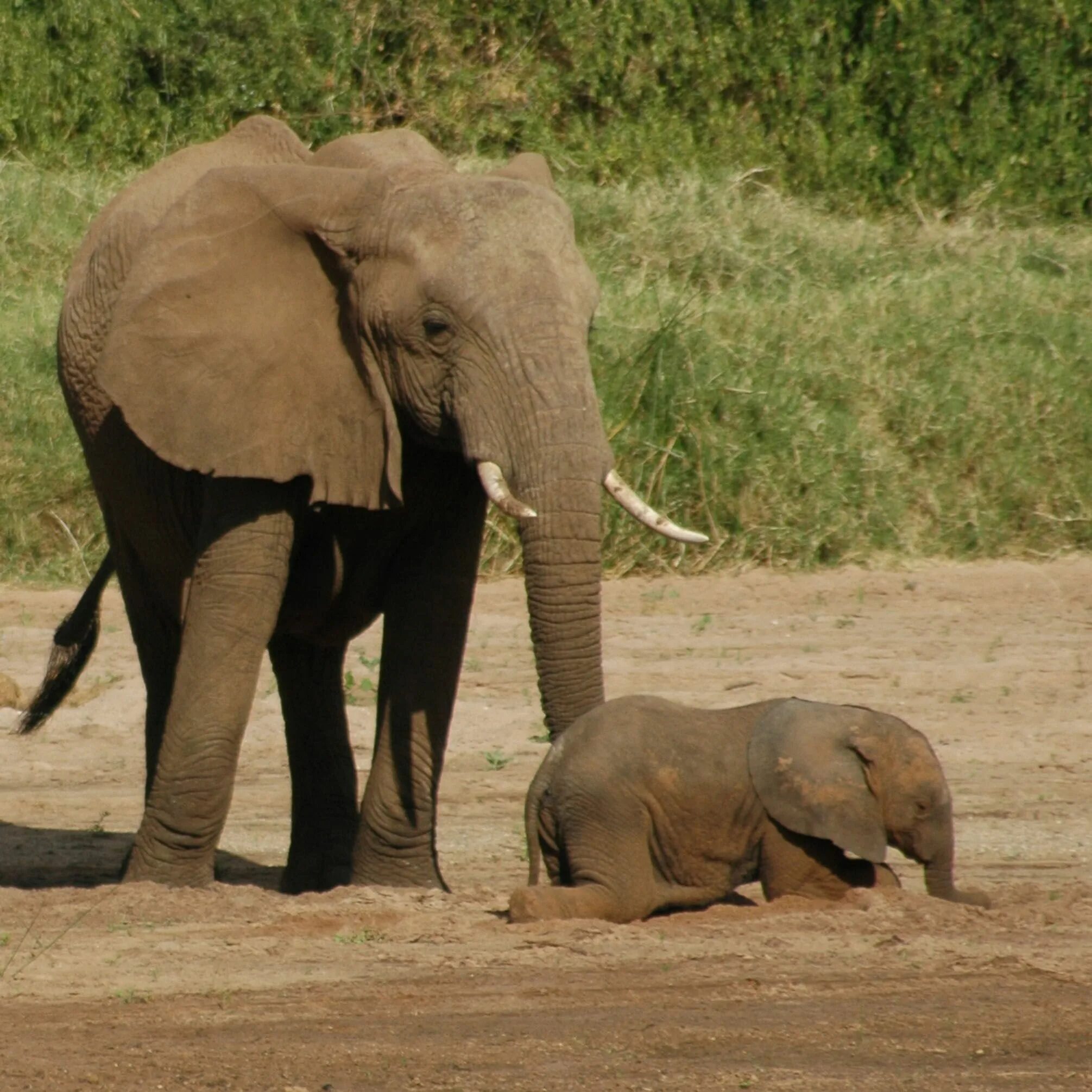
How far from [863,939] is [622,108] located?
36.1 feet

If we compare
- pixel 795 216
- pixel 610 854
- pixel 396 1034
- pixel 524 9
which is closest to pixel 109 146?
pixel 524 9

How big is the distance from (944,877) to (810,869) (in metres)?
0.37

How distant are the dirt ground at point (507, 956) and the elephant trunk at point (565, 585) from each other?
2.05 feet

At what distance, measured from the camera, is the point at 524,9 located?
15.5m

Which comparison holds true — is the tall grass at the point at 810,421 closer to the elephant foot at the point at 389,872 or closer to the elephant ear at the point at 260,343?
the elephant foot at the point at 389,872

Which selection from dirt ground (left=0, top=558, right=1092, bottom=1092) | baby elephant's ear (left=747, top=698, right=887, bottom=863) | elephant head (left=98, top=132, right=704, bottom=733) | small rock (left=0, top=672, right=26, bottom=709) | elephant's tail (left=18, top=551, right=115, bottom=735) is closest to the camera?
dirt ground (left=0, top=558, right=1092, bottom=1092)

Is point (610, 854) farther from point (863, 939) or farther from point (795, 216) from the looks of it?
point (795, 216)

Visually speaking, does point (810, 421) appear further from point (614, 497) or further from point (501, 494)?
point (501, 494)

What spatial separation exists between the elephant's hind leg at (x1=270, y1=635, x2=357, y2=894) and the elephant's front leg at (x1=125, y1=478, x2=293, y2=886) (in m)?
0.85

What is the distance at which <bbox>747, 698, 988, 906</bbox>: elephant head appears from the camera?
18.8 ft

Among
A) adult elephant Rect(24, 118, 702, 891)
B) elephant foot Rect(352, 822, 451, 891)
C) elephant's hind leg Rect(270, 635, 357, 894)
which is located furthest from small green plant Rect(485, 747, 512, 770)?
elephant foot Rect(352, 822, 451, 891)

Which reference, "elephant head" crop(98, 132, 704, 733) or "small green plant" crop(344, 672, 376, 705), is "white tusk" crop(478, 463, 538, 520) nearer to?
"elephant head" crop(98, 132, 704, 733)

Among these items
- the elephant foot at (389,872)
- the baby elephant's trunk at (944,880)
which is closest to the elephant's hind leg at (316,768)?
the elephant foot at (389,872)

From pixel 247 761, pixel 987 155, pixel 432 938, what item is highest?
pixel 987 155
